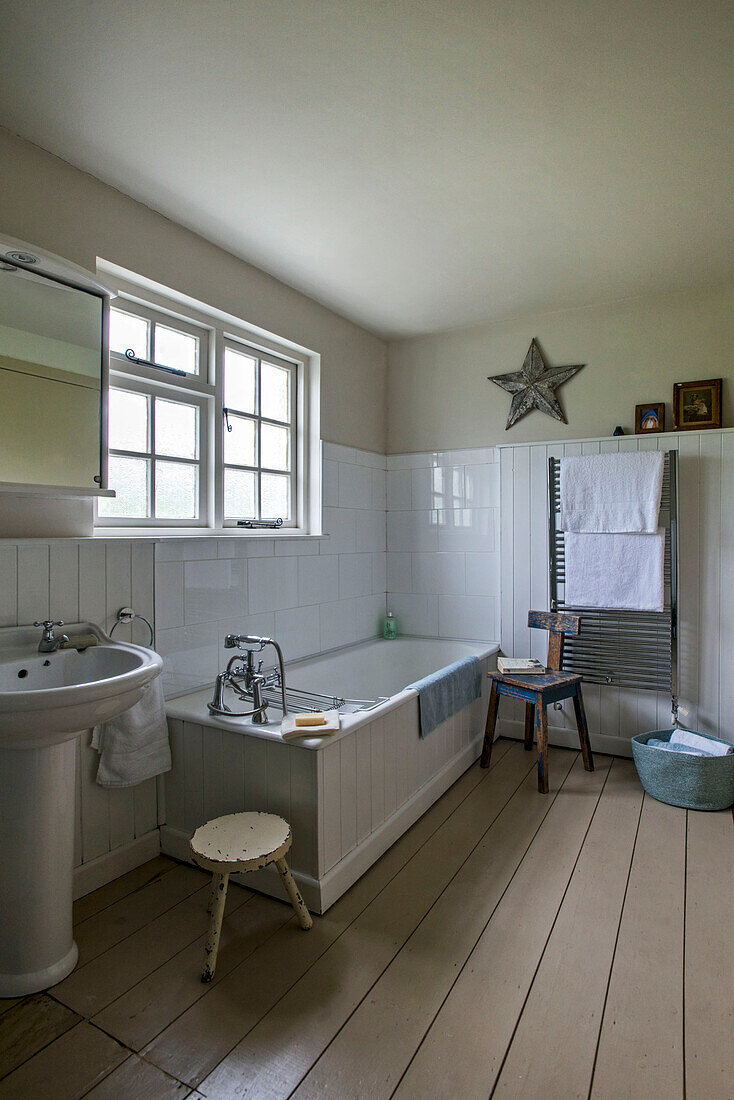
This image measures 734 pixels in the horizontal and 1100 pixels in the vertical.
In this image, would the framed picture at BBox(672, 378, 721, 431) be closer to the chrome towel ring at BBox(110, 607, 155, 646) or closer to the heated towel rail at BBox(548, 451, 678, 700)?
the heated towel rail at BBox(548, 451, 678, 700)

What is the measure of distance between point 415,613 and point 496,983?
2.39 meters

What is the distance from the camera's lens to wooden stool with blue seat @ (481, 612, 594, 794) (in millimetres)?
2854

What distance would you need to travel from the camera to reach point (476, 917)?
192 centimetres

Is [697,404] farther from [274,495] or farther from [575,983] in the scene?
[575,983]

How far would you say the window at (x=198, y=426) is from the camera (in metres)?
2.40

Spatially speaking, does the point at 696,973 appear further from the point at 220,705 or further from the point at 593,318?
the point at 593,318

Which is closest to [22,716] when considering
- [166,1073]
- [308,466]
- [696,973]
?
[166,1073]

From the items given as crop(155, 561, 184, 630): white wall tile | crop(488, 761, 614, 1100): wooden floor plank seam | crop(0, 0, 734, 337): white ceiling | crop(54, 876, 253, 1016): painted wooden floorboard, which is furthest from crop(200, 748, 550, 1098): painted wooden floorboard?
crop(0, 0, 734, 337): white ceiling

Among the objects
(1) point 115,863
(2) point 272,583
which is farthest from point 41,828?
(2) point 272,583

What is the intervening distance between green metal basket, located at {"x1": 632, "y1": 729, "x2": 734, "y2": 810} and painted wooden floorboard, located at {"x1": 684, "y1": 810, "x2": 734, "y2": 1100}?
0.08 meters

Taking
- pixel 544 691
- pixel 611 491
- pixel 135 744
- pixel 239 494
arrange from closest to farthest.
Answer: pixel 135 744
pixel 544 691
pixel 239 494
pixel 611 491

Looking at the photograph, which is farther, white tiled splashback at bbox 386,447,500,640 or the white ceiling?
white tiled splashback at bbox 386,447,500,640

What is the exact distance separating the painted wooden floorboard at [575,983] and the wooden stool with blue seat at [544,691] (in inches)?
20.2

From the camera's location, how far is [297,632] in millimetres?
3141
